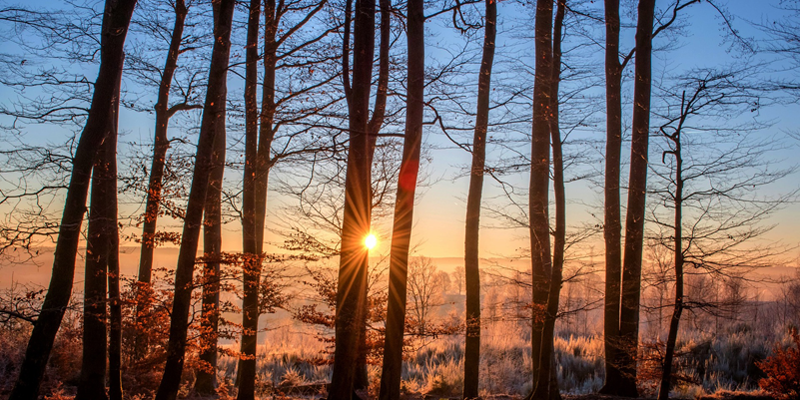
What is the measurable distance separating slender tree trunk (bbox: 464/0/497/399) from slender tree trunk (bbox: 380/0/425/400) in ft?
8.33

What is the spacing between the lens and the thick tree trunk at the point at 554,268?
8070 mm

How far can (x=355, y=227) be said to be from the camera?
22.2 ft

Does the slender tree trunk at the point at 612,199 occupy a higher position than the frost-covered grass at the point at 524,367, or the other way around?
the slender tree trunk at the point at 612,199

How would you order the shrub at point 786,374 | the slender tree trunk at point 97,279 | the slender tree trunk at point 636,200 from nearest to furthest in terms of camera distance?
the shrub at point 786,374 < the slender tree trunk at point 97,279 < the slender tree trunk at point 636,200

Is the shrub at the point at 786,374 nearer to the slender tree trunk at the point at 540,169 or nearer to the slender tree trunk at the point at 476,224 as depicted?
the slender tree trunk at the point at 540,169

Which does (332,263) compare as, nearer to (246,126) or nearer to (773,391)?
(246,126)

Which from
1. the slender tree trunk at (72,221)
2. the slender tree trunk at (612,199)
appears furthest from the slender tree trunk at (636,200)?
the slender tree trunk at (72,221)

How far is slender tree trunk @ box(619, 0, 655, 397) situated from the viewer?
9.54 meters

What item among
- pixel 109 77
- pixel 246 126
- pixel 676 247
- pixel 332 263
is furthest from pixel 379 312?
pixel 109 77

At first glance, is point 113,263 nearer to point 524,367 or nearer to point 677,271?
point 677,271

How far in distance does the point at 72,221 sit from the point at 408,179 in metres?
4.85

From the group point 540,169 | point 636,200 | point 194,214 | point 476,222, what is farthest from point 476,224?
point 194,214

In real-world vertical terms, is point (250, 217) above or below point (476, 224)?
below

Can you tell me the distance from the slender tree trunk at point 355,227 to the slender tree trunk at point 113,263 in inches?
150
